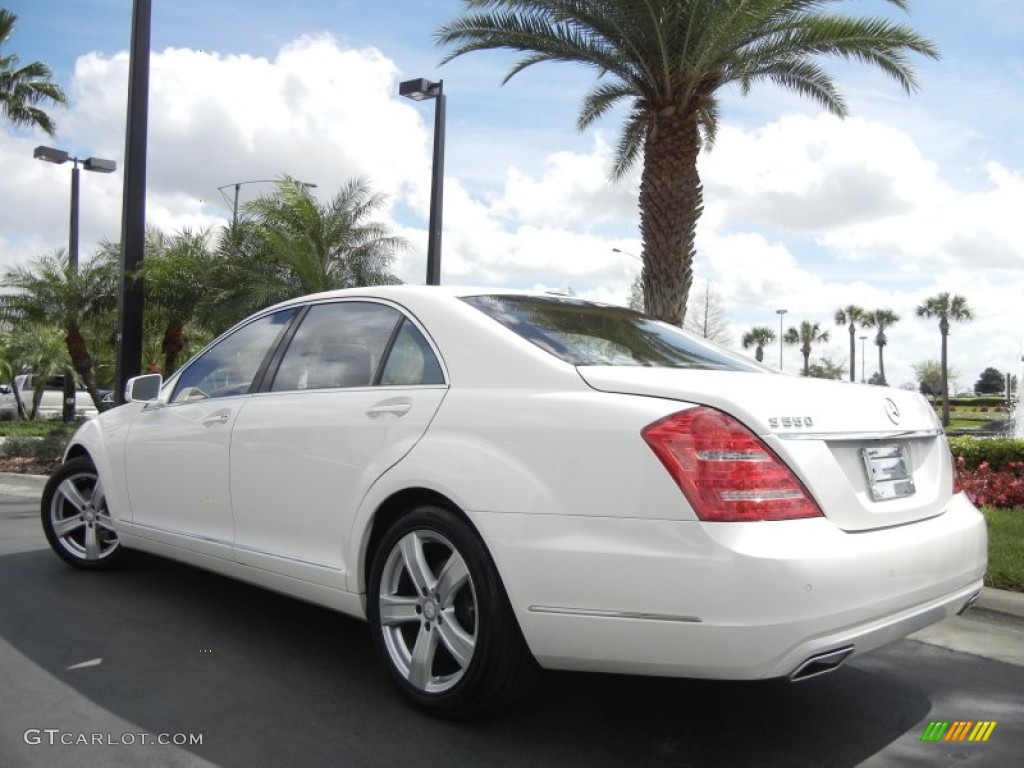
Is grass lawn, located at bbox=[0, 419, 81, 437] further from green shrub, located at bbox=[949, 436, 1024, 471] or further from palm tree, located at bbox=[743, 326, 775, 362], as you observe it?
palm tree, located at bbox=[743, 326, 775, 362]

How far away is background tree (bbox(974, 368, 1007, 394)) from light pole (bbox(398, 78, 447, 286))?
132m

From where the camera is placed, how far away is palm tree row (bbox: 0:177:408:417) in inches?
587

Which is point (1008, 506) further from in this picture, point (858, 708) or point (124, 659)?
point (124, 659)

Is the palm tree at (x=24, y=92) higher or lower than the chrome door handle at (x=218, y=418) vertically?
higher

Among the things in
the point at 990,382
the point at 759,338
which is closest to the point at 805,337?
the point at 759,338

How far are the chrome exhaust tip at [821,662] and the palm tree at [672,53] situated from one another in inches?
319

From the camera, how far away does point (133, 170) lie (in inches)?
400

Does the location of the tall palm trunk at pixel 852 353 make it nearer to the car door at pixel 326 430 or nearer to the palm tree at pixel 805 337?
the palm tree at pixel 805 337

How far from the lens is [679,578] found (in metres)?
2.55

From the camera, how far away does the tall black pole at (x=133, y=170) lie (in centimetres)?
1007

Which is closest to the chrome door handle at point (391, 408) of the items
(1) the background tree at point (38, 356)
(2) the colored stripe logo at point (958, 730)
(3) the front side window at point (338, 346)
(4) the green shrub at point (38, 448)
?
(3) the front side window at point (338, 346)

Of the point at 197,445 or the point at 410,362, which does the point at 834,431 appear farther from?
the point at 197,445

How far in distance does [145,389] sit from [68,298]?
1445 centimetres

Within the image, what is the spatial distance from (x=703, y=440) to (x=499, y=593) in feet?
2.74
